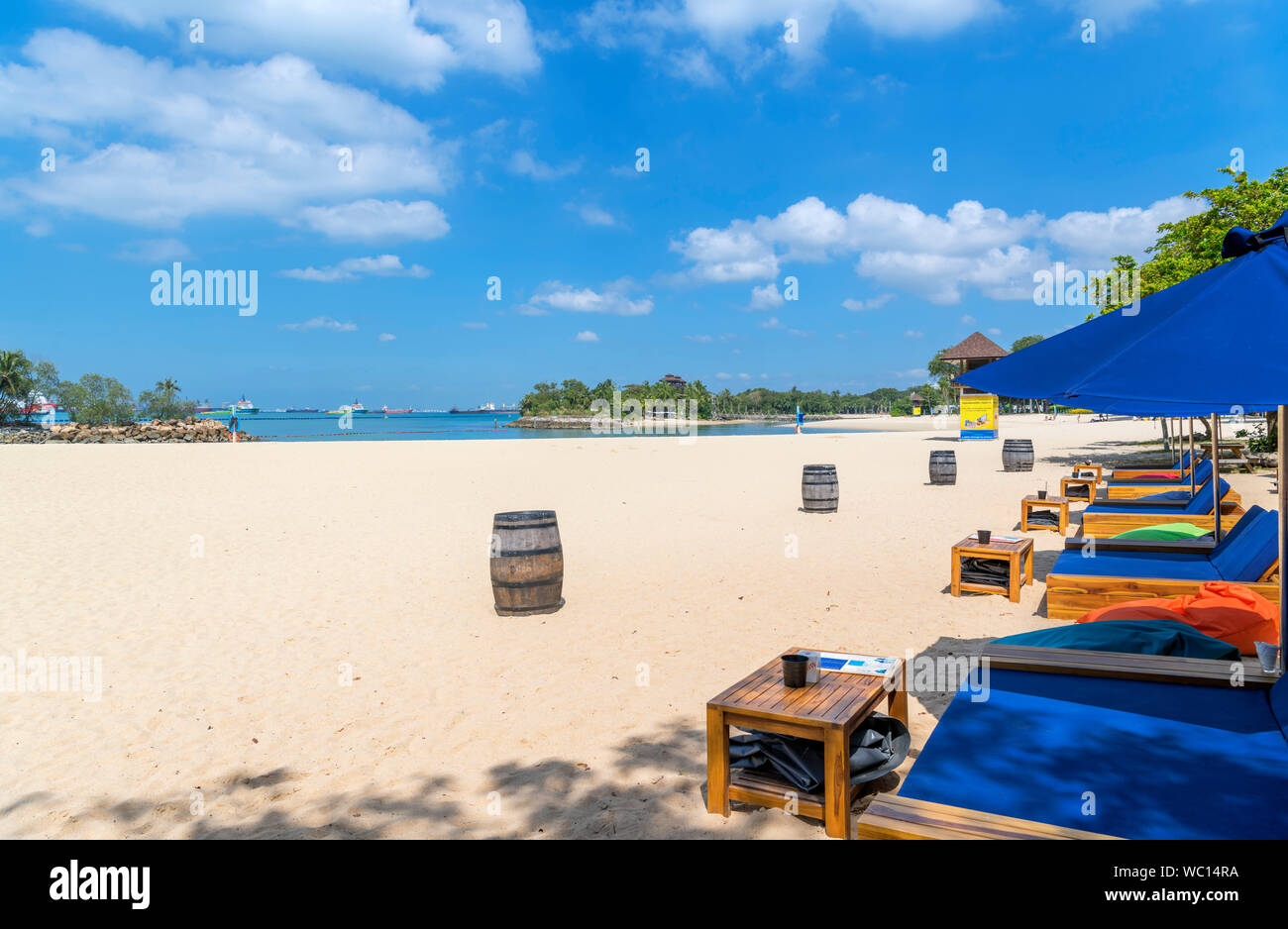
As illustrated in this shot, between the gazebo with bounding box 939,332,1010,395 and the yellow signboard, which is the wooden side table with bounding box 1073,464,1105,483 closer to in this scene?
the yellow signboard

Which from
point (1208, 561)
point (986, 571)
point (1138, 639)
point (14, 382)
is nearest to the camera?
point (1138, 639)

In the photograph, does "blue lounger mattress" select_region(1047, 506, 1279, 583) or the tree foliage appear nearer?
"blue lounger mattress" select_region(1047, 506, 1279, 583)

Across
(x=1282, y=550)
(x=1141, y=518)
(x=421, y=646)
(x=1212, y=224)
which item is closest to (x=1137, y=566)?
(x=1282, y=550)

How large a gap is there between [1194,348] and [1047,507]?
30.6 ft

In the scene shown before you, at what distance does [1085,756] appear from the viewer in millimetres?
2736

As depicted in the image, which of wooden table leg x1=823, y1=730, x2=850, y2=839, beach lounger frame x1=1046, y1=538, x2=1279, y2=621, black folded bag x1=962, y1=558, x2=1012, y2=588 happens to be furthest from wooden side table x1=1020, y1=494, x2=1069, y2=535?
wooden table leg x1=823, y1=730, x2=850, y2=839

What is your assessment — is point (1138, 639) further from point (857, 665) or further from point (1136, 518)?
point (1136, 518)

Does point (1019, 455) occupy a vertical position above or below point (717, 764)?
above

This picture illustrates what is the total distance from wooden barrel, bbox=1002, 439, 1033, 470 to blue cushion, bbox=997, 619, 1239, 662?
16178 millimetres

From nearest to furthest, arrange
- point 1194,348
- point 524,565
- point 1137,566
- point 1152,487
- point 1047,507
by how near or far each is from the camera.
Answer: point 1194,348, point 1137,566, point 524,565, point 1047,507, point 1152,487

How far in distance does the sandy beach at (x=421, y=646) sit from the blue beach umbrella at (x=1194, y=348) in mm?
2181

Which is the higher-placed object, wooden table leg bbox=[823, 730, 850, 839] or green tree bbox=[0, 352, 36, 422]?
Result: green tree bbox=[0, 352, 36, 422]

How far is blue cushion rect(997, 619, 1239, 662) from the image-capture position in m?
3.76

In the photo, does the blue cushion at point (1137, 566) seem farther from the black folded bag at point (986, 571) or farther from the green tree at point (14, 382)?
the green tree at point (14, 382)
